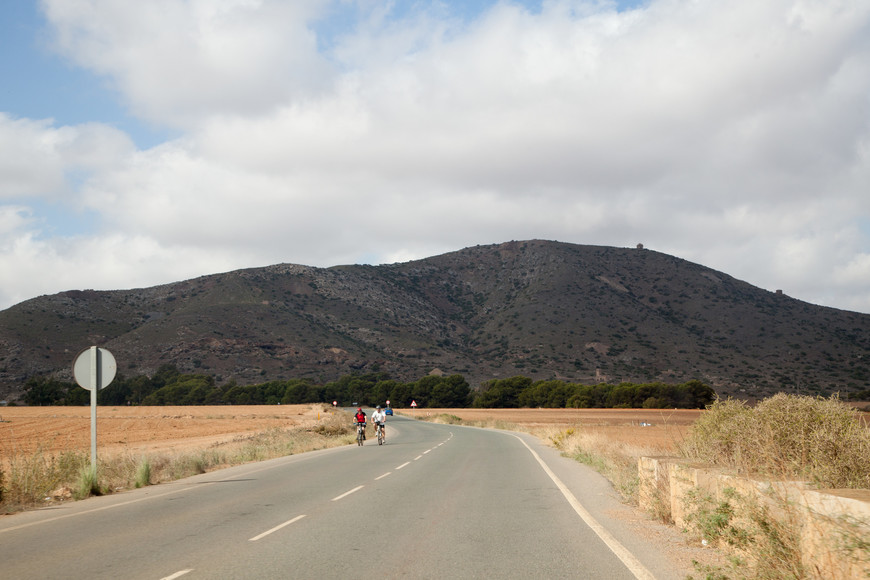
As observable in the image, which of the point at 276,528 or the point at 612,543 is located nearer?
the point at 612,543

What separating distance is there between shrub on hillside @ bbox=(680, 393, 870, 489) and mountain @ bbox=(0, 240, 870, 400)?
78.6 meters

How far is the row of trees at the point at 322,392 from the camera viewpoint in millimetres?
90438

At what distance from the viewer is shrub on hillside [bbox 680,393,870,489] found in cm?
689

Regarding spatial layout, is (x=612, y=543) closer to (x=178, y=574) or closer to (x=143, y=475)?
(x=178, y=574)

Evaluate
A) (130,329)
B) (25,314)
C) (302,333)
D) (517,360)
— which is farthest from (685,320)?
(25,314)

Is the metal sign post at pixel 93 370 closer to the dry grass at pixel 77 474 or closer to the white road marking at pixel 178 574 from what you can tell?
the dry grass at pixel 77 474

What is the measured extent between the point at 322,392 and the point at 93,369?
3396 inches

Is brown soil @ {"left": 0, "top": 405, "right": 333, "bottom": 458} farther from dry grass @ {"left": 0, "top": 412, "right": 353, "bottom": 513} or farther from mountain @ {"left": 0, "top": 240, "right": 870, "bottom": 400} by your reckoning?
mountain @ {"left": 0, "top": 240, "right": 870, "bottom": 400}

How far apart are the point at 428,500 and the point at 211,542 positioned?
4.72 m

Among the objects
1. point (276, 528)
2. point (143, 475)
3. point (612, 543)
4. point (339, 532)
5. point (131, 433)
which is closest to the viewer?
point (612, 543)

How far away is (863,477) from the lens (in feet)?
21.5

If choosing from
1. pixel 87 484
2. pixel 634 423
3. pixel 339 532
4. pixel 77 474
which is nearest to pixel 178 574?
pixel 339 532

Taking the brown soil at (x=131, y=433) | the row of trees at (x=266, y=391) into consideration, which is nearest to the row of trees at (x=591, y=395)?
the row of trees at (x=266, y=391)

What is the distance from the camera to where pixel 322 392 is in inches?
3888
